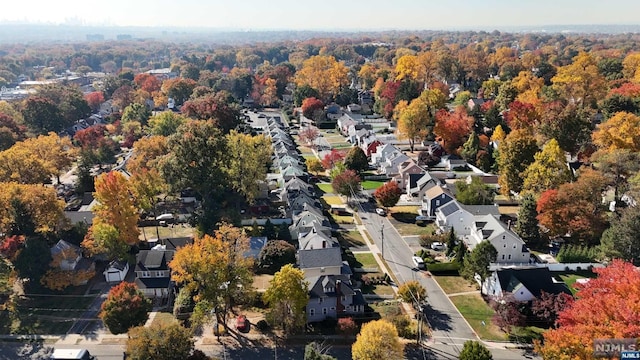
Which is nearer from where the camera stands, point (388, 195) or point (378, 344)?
point (378, 344)

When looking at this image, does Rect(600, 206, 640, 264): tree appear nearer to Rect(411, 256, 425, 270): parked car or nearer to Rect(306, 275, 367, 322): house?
Rect(411, 256, 425, 270): parked car

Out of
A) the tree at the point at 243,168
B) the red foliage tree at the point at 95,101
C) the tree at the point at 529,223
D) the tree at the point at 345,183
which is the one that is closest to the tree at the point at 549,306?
the tree at the point at 529,223

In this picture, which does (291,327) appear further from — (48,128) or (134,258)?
(48,128)

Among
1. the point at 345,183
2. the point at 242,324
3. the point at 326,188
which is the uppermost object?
the point at 345,183

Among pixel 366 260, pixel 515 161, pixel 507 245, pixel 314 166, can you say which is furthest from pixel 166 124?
pixel 507 245

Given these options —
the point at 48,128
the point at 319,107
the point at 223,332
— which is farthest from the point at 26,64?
the point at 223,332

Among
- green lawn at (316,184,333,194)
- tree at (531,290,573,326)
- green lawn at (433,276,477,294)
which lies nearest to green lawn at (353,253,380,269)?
green lawn at (433,276,477,294)

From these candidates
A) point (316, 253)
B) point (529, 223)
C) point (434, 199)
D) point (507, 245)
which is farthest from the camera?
point (434, 199)

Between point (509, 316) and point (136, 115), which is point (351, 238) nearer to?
point (509, 316)
